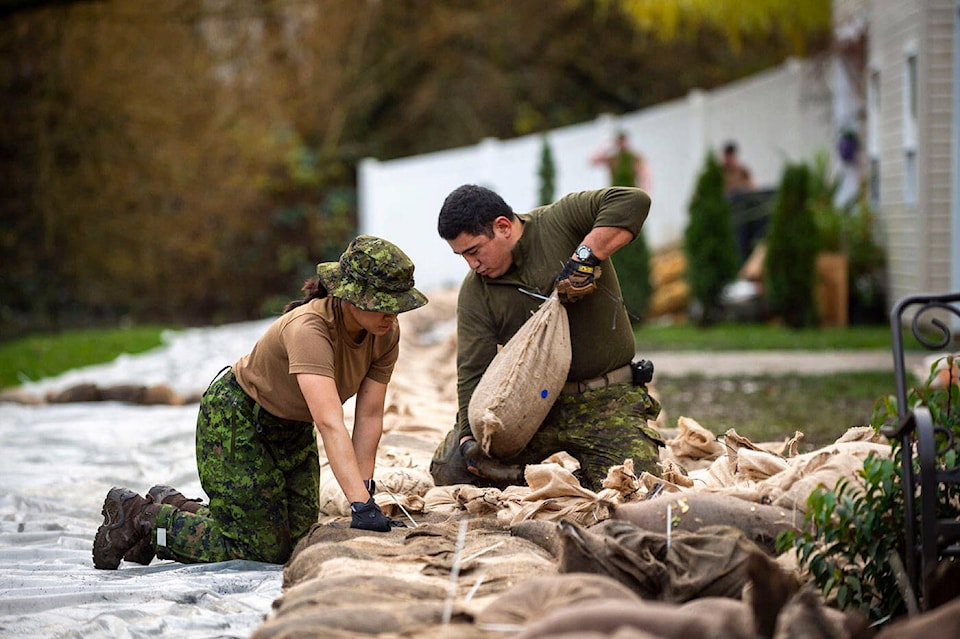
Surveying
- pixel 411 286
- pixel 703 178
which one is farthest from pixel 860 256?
pixel 411 286

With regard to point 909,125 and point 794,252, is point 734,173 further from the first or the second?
point 909,125

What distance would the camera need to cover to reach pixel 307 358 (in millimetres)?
4477

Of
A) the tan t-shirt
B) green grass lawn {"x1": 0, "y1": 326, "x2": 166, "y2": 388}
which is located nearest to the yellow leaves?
green grass lawn {"x1": 0, "y1": 326, "x2": 166, "y2": 388}

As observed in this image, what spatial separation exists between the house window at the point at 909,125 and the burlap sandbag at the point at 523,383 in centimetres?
868

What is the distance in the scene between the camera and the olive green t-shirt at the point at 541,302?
17.9 feet

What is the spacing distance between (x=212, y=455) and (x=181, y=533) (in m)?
0.34

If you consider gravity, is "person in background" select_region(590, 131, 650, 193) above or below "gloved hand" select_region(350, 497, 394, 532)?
above

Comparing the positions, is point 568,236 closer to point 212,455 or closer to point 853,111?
point 212,455

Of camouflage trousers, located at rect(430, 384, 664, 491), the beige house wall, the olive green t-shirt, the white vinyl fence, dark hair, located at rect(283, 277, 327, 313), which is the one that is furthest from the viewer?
the white vinyl fence

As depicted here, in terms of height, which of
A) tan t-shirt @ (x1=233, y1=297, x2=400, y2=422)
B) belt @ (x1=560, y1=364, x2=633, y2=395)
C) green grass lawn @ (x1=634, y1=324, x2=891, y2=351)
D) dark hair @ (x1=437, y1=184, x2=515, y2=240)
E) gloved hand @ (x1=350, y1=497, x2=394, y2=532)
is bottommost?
green grass lawn @ (x1=634, y1=324, x2=891, y2=351)

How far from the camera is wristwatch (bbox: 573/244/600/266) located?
5.21 meters

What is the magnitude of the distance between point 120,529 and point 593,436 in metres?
2.03

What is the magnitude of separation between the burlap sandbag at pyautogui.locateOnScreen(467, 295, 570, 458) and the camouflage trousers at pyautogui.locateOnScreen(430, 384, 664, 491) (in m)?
0.18

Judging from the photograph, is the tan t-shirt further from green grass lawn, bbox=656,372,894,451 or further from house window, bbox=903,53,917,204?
house window, bbox=903,53,917,204
